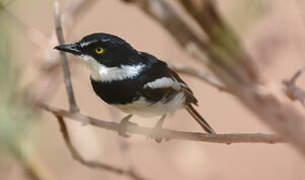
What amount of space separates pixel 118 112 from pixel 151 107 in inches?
Result: 62.5

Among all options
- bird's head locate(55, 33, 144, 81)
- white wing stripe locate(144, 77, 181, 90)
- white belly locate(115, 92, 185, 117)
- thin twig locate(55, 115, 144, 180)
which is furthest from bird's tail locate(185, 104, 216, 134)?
bird's head locate(55, 33, 144, 81)

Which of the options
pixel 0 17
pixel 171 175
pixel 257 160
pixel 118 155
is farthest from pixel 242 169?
pixel 0 17

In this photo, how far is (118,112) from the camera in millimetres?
4734

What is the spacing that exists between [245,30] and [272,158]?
2.03 m

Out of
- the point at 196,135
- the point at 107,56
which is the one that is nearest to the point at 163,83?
the point at 107,56

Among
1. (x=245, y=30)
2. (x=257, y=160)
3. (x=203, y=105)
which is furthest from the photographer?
(x=203, y=105)

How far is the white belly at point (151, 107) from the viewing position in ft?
10.2

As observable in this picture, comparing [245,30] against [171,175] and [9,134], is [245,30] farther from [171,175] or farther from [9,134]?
[171,175]

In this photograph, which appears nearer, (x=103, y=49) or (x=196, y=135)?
(x=196, y=135)

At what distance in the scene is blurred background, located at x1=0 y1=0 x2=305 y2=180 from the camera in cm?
343

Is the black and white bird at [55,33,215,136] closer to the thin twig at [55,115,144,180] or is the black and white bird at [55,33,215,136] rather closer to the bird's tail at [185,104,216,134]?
the thin twig at [55,115,144,180]

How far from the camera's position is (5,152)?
134 inches

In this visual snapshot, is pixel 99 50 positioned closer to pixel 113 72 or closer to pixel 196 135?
pixel 113 72

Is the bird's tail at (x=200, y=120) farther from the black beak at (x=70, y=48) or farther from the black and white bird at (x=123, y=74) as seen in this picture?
the black beak at (x=70, y=48)
